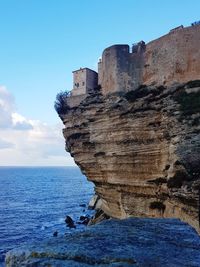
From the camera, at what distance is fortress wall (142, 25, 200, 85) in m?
24.0

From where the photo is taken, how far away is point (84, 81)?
108ft

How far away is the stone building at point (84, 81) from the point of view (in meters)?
32.6

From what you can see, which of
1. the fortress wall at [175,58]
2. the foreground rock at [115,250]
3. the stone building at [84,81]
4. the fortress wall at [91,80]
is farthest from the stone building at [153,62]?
the foreground rock at [115,250]

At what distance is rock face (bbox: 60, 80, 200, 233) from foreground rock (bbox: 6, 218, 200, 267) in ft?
41.6

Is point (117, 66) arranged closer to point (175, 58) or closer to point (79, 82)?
point (175, 58)

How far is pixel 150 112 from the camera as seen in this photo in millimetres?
22531

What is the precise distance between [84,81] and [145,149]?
1226 cm

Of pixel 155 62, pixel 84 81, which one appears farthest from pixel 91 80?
pixel 155 62

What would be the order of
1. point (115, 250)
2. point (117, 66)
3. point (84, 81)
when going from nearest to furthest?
1. point (115, 250)
2. point (117, 66)
3. point (84, 81)

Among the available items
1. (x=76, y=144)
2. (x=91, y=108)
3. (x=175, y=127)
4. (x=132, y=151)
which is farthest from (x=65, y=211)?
(x=175, y=127)

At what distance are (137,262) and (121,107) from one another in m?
21.2

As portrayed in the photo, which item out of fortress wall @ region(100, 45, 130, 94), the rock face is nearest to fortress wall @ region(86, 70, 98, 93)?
the rock face

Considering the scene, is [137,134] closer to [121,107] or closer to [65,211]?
[121,107]

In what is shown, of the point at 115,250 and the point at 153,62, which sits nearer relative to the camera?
the point at 115,250
